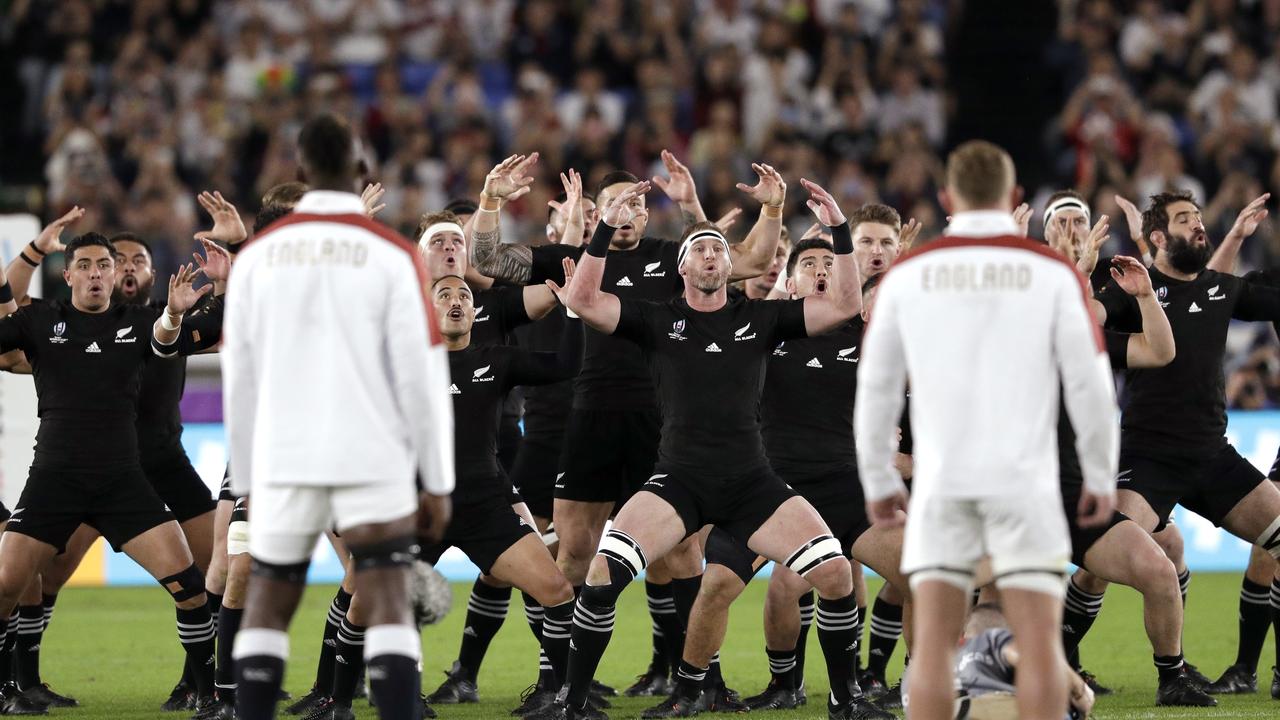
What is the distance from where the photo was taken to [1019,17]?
2377 cm

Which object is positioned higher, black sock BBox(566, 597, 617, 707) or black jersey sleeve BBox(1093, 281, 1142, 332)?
black jersey sleeve BBox(1093, 281, 1142, 332)

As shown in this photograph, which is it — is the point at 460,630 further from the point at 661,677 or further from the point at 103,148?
the point at 103,148

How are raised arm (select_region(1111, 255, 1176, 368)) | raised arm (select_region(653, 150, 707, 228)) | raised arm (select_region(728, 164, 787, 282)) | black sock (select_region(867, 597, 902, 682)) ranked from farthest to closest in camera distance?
raised arm (select_region(653, 150, 707, 228))
raised arm (select_region(728, 164, 787, 282))
black sock (select_region(867, 597, 902, 682))
raised arm (select_region(1111, 255, 1176, 368))

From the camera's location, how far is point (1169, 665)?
9.47 meters

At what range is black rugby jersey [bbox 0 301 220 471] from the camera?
9453 mm

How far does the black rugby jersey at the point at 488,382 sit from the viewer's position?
9.09 m

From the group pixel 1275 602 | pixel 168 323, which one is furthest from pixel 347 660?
pixel 1275 602

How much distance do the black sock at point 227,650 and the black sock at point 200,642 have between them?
0.24m

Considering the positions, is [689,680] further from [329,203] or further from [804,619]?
[329,203]

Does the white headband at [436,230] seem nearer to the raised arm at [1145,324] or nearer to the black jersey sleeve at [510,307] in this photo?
the black jersey sleeve at [510,307]

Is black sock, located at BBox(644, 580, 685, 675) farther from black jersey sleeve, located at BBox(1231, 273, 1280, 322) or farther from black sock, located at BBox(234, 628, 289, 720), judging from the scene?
black sock, located at BBox(234, 628, 289, 720)

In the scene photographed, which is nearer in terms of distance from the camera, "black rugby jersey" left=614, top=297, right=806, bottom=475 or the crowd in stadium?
the crowd in stadium

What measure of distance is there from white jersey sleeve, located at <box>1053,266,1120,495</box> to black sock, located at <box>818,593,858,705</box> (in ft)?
8.79

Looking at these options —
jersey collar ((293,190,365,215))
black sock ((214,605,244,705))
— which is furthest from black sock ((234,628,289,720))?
black sock ((214,605,244,705))
